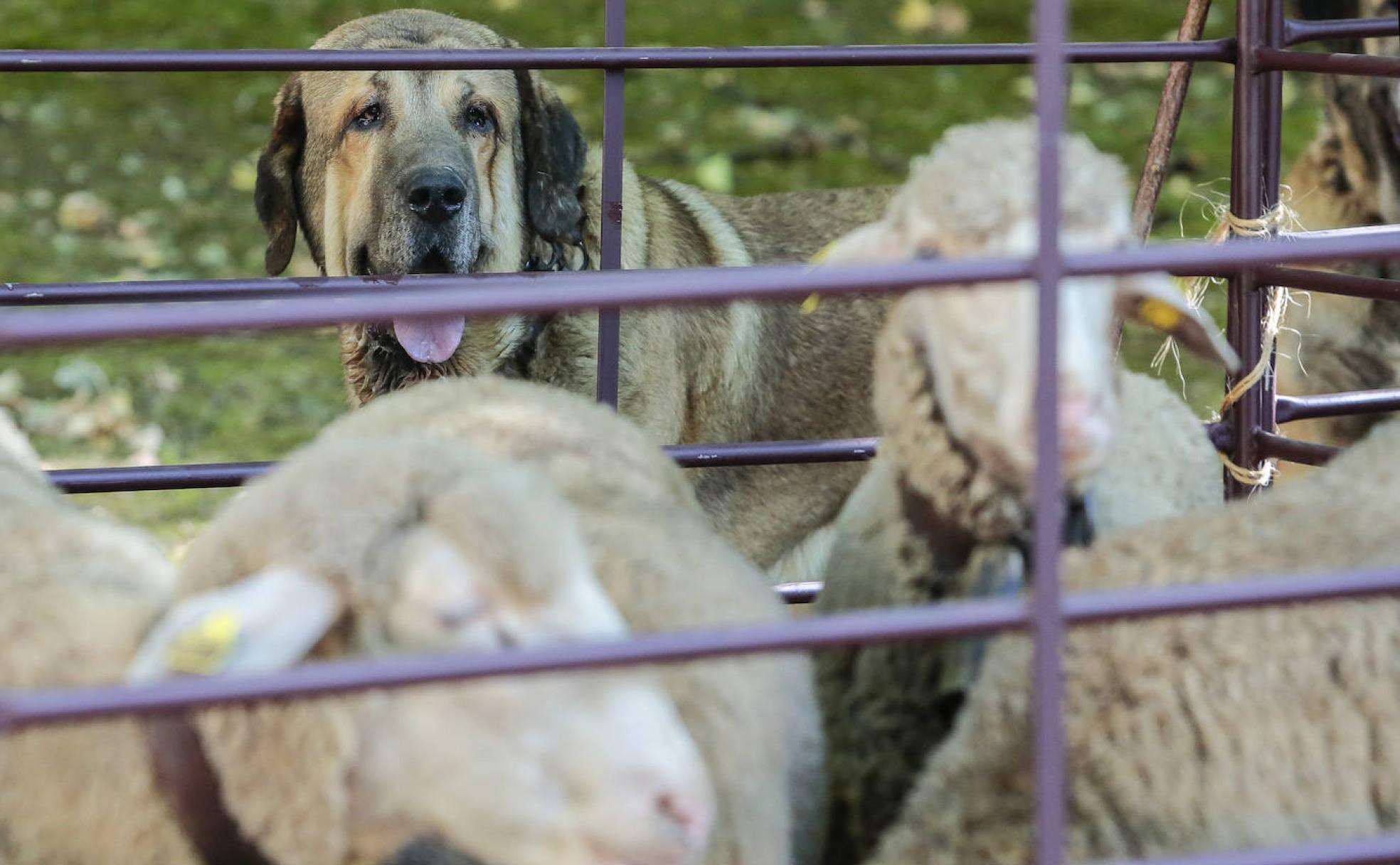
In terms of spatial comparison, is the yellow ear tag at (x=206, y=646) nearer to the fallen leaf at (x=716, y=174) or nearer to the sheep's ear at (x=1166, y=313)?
the sheep's ear at (x=1166, y=313)

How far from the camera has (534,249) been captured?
4.28 metres

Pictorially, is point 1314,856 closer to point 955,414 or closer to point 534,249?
point 955,414

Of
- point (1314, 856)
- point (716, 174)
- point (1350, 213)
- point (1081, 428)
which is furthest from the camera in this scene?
point (716, 174)

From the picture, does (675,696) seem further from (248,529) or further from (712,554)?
(248,529)

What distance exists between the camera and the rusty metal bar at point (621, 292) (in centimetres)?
159

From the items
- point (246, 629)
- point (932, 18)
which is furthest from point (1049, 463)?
point (932, 18)

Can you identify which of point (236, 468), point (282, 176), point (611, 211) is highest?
point (282, 176)

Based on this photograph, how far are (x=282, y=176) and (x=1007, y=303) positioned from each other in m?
2.78

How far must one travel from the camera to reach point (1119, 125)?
29.5 ft

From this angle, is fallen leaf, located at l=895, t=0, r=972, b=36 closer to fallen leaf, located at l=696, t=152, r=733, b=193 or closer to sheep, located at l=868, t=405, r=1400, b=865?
fallen leaf, located at l=696, t=152, r=733, b=193

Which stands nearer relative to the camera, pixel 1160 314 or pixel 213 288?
pixel 1160 314

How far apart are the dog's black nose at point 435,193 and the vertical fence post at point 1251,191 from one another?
179cm

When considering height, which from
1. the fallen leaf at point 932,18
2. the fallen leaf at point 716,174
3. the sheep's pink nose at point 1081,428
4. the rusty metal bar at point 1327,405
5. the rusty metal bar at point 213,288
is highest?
the fallen leaf at point 932,18

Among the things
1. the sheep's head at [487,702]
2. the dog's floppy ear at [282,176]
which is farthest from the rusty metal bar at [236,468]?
the sheep's head at [487,702]
